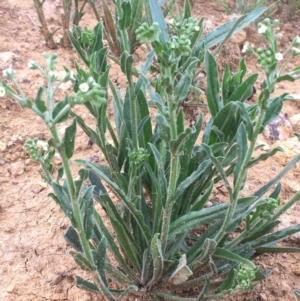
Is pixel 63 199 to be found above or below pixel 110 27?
above

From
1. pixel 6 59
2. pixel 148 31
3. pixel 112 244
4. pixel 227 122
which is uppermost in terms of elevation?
pixel 148 31

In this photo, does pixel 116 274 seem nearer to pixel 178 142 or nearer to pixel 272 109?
pixel 178 142

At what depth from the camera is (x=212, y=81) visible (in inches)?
62.2

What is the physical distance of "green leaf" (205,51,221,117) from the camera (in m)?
1.57

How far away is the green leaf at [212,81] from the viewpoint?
157 cm

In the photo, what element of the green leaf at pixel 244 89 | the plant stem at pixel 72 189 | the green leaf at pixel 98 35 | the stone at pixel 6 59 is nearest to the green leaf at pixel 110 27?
the stone at pixel 6 59

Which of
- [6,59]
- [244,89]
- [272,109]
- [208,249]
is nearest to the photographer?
[272,109]

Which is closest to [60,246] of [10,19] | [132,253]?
[132,253]

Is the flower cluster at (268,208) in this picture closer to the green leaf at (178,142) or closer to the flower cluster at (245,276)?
the flower cluster at (245,276)

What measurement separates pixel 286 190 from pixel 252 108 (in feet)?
2.81

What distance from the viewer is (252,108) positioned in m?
1.45

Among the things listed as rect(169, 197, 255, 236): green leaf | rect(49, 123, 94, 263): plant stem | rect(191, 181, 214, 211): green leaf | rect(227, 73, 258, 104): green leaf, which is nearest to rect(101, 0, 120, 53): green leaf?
rect(227, 73, 258, 104): green leaf

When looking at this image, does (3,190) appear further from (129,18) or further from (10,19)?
(10,19)

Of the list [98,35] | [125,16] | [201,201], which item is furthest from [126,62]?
[201,201]
